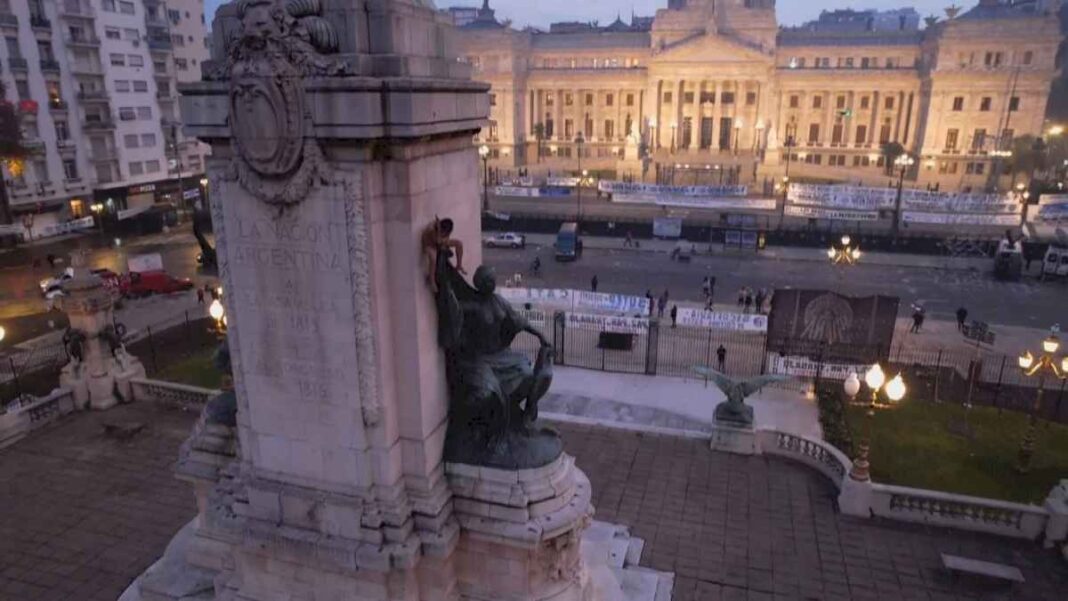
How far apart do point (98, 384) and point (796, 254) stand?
4009cm

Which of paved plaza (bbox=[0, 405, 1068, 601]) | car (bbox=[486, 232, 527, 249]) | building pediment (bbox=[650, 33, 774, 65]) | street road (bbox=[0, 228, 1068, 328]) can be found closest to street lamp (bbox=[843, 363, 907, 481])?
paved plaza (bbox=[0, 405, 1068, 601])

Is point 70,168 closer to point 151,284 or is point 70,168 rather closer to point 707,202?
point 151,284

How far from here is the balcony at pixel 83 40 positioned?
53.4m

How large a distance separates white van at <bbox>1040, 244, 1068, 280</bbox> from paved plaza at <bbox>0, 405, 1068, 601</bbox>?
32930 millimetres

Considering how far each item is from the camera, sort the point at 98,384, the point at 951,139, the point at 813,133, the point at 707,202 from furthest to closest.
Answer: the point at 813,133 → the point at 951,139 → the point at 707,202 → the point at 98,384

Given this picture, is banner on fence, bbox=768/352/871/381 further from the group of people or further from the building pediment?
the building pediment

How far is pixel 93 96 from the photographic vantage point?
5512 centimetres

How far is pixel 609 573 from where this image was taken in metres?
11.6

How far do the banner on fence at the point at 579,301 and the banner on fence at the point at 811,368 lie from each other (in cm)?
759

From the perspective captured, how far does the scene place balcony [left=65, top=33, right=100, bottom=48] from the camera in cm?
5342

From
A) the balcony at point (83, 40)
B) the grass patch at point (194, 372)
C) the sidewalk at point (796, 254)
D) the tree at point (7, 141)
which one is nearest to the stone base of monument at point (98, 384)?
the grass patch at point (194, 372)

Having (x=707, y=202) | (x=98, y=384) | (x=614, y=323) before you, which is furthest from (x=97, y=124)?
(x=614, y=323)

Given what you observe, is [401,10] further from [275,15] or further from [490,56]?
[490,56]

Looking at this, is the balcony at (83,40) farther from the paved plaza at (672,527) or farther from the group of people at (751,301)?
the group of people at (751,301)
